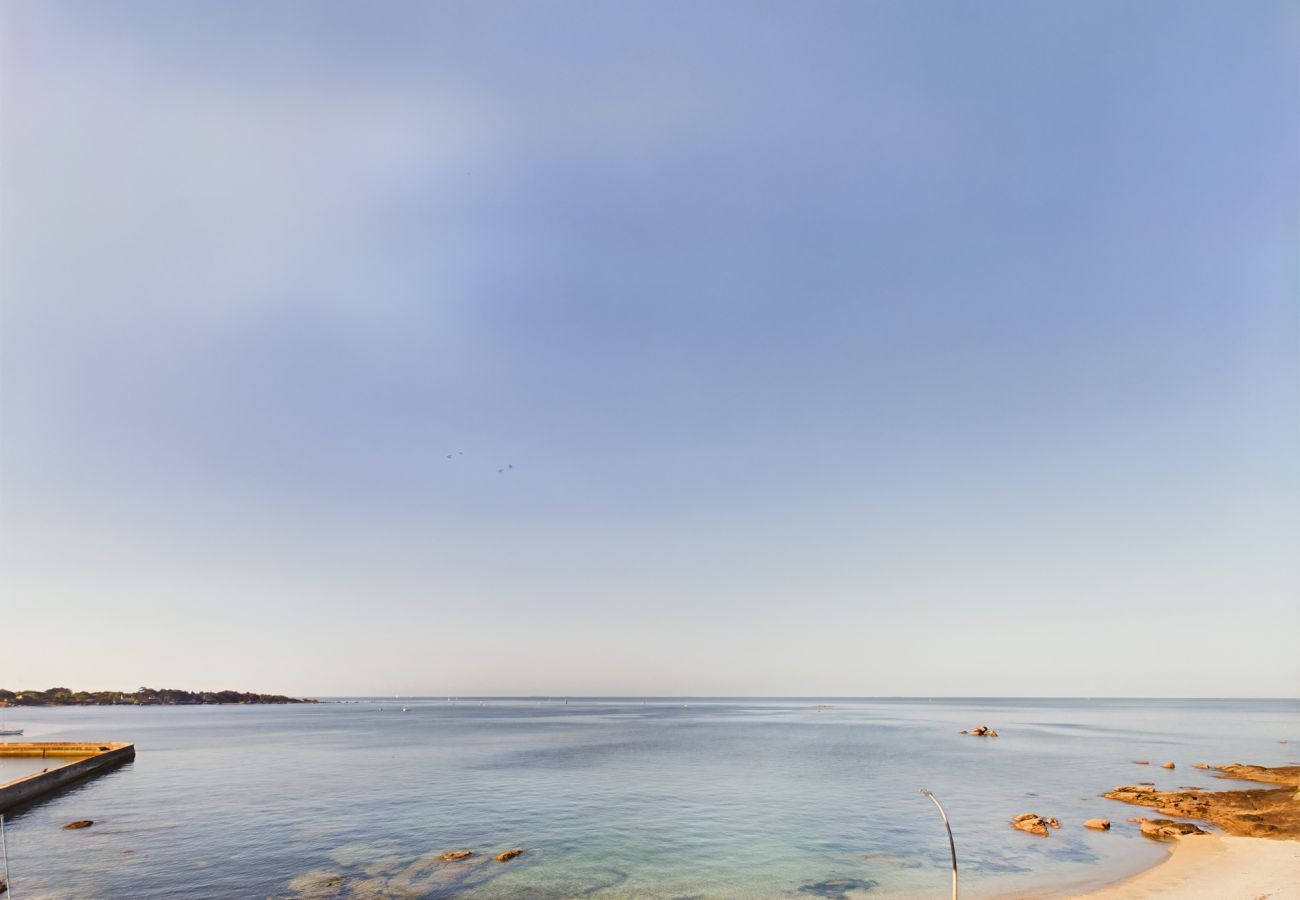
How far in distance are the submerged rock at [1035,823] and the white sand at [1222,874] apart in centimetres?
844

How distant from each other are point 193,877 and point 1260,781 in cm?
10437

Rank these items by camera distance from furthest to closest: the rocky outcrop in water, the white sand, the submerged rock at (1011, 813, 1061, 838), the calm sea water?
the submerged rock at (1011, 813, 1061, 838) < the rocky outcrop in water < the calm sea water < the white sand

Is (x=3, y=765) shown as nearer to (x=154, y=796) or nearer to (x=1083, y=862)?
(x=154, y=796)

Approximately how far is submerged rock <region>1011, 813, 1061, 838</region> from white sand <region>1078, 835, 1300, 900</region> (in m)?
8.44

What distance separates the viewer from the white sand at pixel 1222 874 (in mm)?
33438

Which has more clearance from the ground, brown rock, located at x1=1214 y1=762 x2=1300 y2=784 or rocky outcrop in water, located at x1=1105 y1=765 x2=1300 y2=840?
rocky outcrop in water, located at x1=1105 y1=765 x2=1300 y2=840

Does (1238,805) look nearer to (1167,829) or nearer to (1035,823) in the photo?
(1167,829)

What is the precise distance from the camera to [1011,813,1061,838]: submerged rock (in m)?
49.2

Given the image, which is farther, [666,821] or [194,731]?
[194,731]

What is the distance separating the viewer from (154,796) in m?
65.6

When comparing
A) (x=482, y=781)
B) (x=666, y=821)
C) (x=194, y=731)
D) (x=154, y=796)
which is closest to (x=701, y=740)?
(x=482, y=781)

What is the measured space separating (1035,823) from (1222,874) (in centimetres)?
1443

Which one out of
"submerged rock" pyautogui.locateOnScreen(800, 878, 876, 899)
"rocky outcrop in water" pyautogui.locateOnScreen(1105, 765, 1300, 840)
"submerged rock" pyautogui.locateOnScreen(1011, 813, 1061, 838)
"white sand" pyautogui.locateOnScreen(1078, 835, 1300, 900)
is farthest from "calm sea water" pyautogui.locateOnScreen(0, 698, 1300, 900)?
"rocky outcrop in water" pyautogui.locateOnScreen(1105, 765, 1300, 840)

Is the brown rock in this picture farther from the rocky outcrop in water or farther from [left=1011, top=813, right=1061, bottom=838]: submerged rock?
[left=1011, top=813, right=1061, bottom=838]: submerged rock
